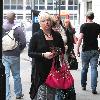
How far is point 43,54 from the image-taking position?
6309 millimetres

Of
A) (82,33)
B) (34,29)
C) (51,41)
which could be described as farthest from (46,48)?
(34,29)

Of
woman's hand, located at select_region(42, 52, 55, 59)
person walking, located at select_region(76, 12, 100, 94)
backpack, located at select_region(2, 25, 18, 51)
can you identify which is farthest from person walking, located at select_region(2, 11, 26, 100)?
woman's hand, located at select_region(42, 52, 55, 59)

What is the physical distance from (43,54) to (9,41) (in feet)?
8.08

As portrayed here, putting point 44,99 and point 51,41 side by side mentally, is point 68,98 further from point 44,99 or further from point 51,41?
point 51,41

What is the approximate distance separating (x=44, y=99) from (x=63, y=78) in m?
0.40

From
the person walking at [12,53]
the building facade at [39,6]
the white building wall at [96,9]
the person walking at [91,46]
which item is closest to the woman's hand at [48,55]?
the person walking at [12,53]

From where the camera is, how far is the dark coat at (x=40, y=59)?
636 centimetres

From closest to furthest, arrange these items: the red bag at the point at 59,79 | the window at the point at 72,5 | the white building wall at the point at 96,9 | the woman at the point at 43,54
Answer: the red bag at the point at 59,79
the woman at the point at 43,54
the white building wall at the point at 96,9
the window at the point at 72,5

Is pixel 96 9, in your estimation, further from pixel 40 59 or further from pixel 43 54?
pixel 43 54

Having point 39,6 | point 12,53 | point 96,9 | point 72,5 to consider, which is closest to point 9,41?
point 12,53

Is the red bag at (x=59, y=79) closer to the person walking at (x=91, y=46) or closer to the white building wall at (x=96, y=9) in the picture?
the person walking at (x=91, y=46)

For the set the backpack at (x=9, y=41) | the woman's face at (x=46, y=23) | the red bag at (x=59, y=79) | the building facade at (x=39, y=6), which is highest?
the woman's face at (x=46, y=23)

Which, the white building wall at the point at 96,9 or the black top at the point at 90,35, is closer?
the black top at the point at 90,35

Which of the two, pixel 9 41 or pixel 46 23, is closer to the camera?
pixel 46 23
